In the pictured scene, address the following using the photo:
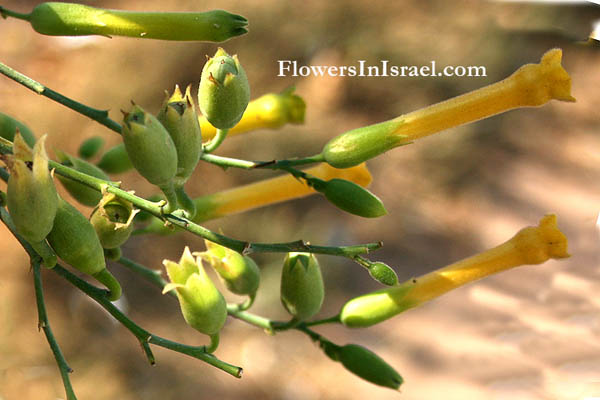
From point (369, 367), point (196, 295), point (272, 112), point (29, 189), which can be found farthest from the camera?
point (272, 112)

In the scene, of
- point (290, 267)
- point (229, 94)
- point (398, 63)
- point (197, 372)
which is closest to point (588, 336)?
point (398, 63)

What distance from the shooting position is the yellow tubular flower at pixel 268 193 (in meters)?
0.65

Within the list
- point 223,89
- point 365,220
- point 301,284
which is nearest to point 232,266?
point 301,284

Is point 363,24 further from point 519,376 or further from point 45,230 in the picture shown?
point 45,230

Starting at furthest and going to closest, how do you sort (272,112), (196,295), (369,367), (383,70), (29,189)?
(383,70) < (272,112) < (369,367) < (196,295) < (29,189)

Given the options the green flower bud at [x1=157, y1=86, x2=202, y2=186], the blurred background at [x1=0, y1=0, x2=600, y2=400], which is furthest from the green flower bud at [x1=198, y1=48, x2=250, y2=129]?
the blurred background at [x1=0, y1=0, x2=600, y2=400]

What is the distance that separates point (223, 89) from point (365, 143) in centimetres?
13

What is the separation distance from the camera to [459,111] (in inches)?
21.5

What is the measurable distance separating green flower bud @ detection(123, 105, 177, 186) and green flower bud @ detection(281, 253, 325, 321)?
178 millimetres

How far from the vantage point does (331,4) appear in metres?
1.44

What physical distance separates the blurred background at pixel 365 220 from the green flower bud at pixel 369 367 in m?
0.70

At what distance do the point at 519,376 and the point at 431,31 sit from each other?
714 mm

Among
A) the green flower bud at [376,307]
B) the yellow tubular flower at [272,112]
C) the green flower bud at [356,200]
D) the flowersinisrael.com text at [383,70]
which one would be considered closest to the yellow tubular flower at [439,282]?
the green flower bud at [376,307]

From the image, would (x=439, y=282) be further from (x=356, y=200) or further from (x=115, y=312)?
(x=115, y=312)
